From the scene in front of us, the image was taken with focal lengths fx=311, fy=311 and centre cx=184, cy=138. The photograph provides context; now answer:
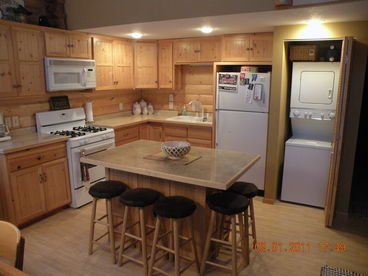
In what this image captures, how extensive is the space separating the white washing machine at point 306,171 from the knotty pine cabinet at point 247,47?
3.90 ft

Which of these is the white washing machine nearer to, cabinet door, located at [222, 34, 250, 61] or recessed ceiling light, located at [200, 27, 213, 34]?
cabinet door, located at [222, 34, 250, 61]

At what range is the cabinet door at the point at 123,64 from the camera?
476cm

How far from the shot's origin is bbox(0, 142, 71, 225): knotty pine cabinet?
3.13m

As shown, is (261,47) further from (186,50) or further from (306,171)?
(306,171)

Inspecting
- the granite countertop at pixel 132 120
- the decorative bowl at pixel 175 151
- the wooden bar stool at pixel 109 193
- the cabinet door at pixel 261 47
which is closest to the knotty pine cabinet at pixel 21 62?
the granite countertop at pixel 132 120

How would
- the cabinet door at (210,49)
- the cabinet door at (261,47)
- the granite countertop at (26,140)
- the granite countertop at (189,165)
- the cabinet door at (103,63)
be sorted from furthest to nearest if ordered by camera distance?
the cabinet door at (210,49) < the cabinet door at (103,63) < the cabinet door at (261,47) < the granite countertop at (26,140) < the granite countertop at (189,165)

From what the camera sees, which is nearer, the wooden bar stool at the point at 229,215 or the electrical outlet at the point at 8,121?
the wooden bar stool at the point at 229,215

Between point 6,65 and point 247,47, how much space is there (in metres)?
2.90

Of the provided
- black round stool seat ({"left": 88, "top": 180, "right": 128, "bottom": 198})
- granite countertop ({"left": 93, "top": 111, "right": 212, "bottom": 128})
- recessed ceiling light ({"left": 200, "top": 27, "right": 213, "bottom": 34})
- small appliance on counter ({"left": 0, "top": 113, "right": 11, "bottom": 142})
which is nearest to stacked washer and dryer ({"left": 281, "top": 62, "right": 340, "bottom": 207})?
recessed ceiling light ({"left": 200, "top": 27, "right": 213, "bottom": 34})

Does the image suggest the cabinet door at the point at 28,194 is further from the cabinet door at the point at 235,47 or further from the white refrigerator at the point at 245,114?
the cabinet door at the point at 235,47

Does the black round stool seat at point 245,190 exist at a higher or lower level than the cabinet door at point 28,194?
higher

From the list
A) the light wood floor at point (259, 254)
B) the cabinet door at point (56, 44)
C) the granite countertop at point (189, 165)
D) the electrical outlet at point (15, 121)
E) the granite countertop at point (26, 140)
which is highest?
the cabinet door at point (56, 44)

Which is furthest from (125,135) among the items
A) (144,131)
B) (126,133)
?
(144,131)

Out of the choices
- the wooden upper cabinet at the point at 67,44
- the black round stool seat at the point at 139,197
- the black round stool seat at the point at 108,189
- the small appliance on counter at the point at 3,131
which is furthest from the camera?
the wooden upper cabinet at the point at 67,44
